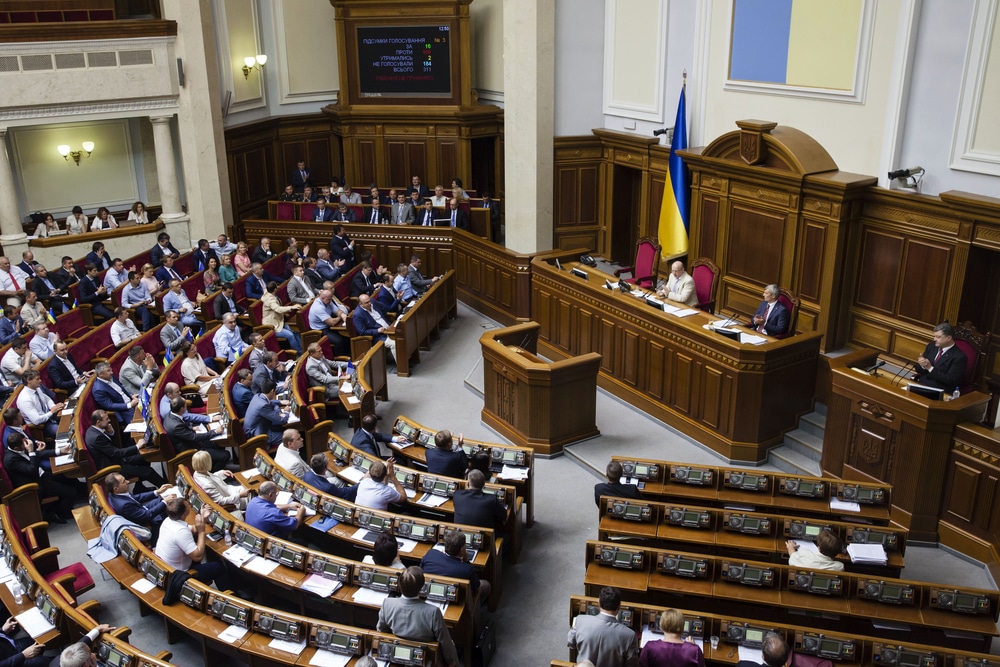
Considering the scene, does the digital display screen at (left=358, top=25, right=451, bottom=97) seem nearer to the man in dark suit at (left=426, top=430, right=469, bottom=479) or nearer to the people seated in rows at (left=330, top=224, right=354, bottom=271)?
the people seated in rows at (left=330, top=224, right=354, bottom=271)

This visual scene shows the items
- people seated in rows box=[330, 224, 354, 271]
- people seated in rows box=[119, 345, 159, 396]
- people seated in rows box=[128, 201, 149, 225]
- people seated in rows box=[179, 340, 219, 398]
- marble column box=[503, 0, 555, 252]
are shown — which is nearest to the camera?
people seated in rows box=[119, 345, 159, 396]

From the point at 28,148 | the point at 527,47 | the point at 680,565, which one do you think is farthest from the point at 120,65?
the point at 680,565

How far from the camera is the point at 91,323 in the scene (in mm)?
11656

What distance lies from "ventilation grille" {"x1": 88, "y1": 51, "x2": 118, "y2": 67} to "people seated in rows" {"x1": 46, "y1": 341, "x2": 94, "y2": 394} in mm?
6561

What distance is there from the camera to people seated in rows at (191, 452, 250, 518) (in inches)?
281

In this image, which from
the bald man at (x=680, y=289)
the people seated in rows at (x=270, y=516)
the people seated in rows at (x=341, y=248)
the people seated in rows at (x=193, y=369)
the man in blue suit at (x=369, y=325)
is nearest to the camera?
the people seated in rows at (x=270, y=516)

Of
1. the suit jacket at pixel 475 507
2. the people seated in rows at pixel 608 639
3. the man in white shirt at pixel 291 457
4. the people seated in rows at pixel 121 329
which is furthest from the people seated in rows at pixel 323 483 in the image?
the people seated in rows at pixel 121 329

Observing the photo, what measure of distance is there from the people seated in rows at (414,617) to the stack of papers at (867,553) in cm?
294

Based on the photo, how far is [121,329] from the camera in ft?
34.9

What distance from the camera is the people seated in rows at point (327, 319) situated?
11383 millimetres

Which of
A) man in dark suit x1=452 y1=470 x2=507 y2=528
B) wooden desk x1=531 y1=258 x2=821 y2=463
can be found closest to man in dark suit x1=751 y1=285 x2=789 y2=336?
wooden desk x1=531 y1=258 x2=821 y2=463

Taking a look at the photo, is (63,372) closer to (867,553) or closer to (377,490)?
(377,490)

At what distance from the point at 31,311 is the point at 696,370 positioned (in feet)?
27.0

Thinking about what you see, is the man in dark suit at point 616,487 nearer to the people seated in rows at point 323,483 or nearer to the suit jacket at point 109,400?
the people seated in rows at point 323,483
